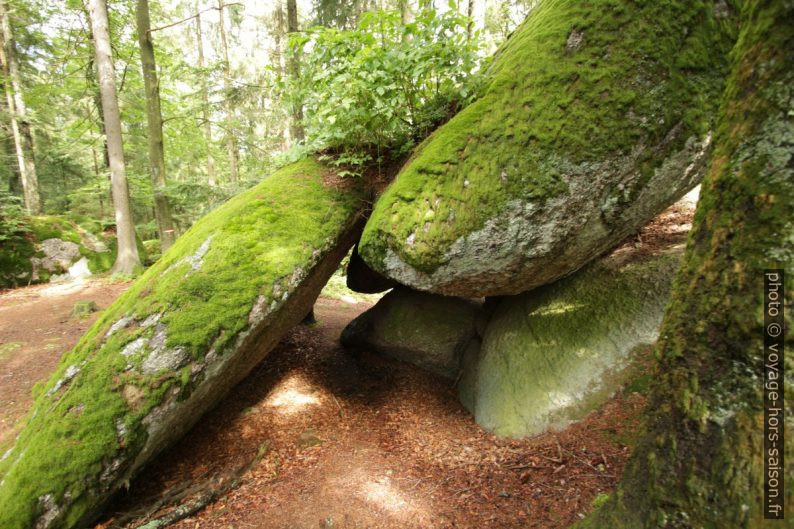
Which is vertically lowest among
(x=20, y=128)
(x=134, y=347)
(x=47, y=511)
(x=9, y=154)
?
(x=47, y=511)

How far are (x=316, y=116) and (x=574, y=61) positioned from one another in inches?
119

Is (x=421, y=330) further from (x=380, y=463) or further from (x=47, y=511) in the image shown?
(x=47, y=511)

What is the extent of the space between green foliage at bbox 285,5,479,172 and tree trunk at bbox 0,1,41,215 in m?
14.7

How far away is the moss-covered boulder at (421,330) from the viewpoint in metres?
6.05

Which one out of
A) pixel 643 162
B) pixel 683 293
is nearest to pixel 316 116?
pixel 643 162

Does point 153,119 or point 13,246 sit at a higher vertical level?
point 153,119

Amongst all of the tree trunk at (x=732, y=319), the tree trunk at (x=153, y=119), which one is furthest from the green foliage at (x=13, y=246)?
the tree trunk at (x=732, y=319)

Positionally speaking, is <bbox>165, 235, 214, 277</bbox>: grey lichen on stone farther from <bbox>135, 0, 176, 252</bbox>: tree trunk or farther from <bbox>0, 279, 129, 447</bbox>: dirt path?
<bbox>135, 0, 176, 252</bbox>: tree trunk

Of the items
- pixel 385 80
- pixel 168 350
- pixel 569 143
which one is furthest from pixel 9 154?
pixel 569 143

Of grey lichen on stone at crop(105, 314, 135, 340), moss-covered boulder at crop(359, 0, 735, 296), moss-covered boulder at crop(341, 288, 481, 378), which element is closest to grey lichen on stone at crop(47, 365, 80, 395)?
grey lichen on stone at crop(105, 314, 135, 340)

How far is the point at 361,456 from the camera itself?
420 centimetres

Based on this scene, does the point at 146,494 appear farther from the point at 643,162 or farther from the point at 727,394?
the point at 643,162

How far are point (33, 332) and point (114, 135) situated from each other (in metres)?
5.48

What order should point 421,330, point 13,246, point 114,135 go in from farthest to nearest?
point 13,246 → point 114,135 → point 421,330
